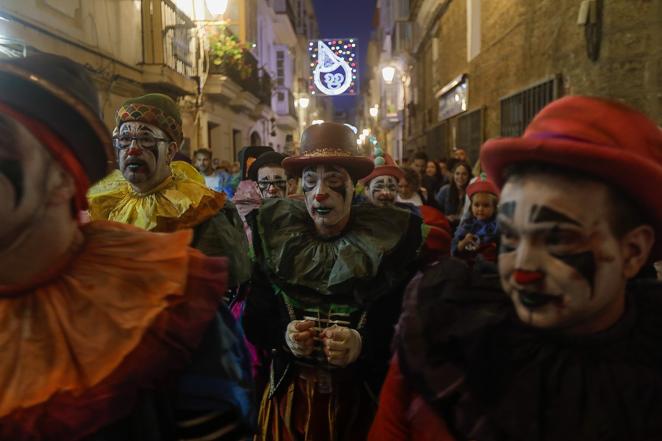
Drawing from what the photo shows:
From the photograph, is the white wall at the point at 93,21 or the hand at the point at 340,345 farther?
the white wall at the point at 93,21

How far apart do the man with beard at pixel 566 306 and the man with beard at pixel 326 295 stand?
0.83m

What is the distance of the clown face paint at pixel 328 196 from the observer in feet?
7.52

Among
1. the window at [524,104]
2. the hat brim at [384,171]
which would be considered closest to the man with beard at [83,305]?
the hat brim at [384,171]

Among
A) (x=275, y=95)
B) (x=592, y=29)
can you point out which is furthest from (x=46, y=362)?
(x=275, y=95)

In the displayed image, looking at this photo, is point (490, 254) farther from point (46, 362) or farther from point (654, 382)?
point (46, 362)

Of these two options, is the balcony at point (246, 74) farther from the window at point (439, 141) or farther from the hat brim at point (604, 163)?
the hat brim at point (604, 163)

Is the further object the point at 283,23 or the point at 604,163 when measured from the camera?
the point at 283,23

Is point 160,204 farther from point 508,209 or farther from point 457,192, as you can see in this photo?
point 457,192

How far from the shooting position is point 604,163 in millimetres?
1093

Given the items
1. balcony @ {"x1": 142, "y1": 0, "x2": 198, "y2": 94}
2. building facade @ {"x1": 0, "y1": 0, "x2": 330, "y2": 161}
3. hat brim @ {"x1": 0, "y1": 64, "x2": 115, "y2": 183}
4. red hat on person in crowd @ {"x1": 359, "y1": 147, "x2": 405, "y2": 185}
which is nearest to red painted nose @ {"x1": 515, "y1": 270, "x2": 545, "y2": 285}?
hat brim @ {"x1": 0, "y1": 64, "x2": 115, "y2": 183}

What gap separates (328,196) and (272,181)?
2154 millimetres

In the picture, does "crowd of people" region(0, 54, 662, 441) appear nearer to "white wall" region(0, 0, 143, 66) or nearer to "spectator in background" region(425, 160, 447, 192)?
"white wall" region(0, 0, 143, 66)

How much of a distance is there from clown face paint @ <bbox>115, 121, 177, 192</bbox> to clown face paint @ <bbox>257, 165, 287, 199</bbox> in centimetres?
164

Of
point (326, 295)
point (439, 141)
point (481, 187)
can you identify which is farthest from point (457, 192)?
point (439, 141)
